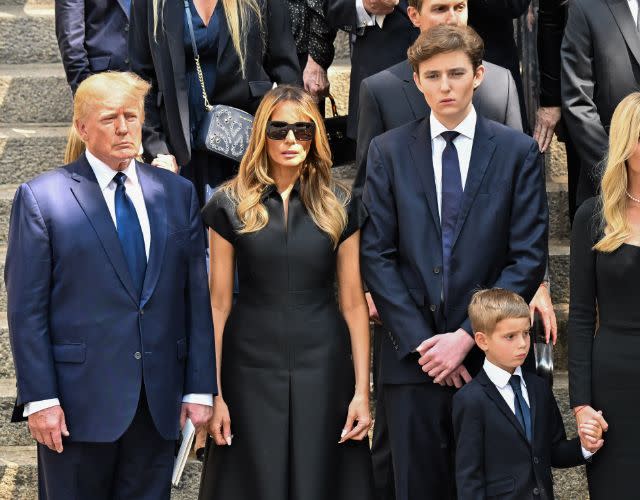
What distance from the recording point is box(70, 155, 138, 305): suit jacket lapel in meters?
4.57

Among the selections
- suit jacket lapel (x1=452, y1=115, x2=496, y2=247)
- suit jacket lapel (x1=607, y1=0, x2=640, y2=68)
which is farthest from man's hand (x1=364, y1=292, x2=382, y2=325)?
suit jacket lapel (x1=607, y1=0, x2=640, y2=68)

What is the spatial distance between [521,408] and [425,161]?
3.06 feet

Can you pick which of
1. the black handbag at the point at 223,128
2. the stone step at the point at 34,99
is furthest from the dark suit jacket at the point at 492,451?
the stone step at the point at 34,99

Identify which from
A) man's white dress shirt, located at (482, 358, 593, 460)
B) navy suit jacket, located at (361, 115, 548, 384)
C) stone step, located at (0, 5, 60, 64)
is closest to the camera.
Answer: man's white dress shirt, located at (482, 358, 593, 460)

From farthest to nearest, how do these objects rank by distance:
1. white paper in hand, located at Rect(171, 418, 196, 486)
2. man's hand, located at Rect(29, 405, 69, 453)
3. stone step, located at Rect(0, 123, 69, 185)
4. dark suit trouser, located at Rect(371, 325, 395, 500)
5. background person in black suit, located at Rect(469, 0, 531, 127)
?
1. stone step, located at Rect(0, 123, 69, 185)
2. background person in black suit, located at Rect(469, 0, 531, 127)
3. dark suit trouser, located at Rect(371, 325, 395, 500)
4. white paper in hand, located at Rect(171, 418, 196, 486)
5. man's hand, located at Rect(29, 405, 69, 453)

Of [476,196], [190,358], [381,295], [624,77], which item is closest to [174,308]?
[190,358]

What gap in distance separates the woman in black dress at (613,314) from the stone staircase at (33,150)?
1080mm

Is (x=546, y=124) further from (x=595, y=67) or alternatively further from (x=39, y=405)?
(x=39, y=405)

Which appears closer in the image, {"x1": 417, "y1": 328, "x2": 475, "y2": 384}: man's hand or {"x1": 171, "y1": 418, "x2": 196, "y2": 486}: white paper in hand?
{"x1": 417, "y1": 328, "x2": 475, "y2": 384}: man's hand

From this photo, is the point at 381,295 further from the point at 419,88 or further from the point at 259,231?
the point at 419,88

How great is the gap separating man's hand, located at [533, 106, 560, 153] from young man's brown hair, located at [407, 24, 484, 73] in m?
1.27

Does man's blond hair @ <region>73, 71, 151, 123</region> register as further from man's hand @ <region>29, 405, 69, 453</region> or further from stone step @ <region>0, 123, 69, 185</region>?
stone step @ <region>0, 123, 69, 185</region>

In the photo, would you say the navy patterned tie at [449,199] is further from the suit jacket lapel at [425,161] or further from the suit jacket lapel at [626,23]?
the suit jacket lapel at [626,23]

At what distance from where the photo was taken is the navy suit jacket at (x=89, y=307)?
177 inches
